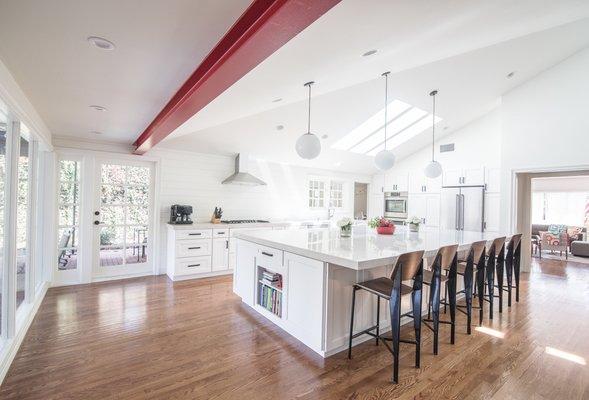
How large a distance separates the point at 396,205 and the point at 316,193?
7.41ft

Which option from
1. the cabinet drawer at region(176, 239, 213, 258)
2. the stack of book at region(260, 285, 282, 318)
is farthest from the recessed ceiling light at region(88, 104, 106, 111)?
the stack of book at region(260, 285, 282, 318)

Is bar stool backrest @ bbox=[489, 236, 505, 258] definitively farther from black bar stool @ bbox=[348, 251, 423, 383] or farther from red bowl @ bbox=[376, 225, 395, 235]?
black bar stool @ bbox=[348, 251, 423, 383]

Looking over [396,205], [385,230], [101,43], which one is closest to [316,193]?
[396,205]

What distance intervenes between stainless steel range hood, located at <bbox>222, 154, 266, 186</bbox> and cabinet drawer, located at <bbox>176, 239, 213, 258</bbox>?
118 centimetres

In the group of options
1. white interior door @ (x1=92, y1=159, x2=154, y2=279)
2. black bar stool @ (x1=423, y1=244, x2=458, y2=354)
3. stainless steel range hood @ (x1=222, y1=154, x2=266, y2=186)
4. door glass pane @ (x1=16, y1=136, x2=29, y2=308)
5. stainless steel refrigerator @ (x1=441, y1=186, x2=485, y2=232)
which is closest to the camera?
black bar stool @ (x1=423, y1=244, x2=458, y2=354)

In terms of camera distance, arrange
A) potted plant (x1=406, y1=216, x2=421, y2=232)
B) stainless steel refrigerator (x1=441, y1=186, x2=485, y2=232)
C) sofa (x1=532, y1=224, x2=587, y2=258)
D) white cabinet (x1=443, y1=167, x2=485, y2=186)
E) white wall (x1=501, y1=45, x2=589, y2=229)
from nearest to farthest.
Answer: potted plant (x1=406, y1=216, x2=421, y2=232) → white wall (x1=501, y1=45, x2=589, y2=229) → stainless steel refrigerator (x1=441, y1=186, x2=485, y2=232) → white cabinet (x1=443, y1=167, x2=485, y2=186) → sofa (x1=532, y1=224, x2=587, y2=258)

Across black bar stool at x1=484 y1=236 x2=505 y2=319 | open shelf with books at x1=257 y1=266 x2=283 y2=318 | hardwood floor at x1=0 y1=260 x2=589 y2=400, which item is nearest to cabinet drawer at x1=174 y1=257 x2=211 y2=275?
hardwood floor at x1=0 y1=260 x2=589 y2=400

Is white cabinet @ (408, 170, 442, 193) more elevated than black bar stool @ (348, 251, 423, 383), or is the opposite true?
white cabinet @ (408, 170, 442, 193)

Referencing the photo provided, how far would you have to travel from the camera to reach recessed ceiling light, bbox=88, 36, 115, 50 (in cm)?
164

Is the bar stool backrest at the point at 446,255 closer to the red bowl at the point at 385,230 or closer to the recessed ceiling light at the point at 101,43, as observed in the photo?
the red bowl at the point at 385,230

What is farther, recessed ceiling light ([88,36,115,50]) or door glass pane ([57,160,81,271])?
door glass pane ([57,160,81,271])

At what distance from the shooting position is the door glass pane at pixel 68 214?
4348 millimetres

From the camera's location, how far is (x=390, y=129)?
6.16 meters

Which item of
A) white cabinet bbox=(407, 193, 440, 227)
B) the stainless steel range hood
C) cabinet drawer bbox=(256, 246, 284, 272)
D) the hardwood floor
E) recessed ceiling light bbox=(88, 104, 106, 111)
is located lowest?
the hardwood floor
